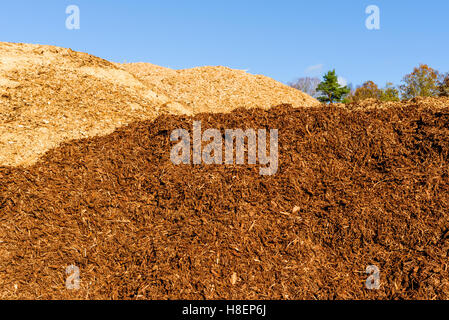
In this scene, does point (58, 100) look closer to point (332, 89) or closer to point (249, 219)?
point (249, 219)

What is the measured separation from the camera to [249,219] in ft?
16.0

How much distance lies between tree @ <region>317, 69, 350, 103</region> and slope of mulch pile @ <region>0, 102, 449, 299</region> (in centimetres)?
4004

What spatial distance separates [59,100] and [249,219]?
293 inches

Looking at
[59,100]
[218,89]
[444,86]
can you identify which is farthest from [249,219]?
[444,86]

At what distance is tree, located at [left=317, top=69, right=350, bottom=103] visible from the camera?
44.2 m

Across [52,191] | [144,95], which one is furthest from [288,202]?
[144,95]

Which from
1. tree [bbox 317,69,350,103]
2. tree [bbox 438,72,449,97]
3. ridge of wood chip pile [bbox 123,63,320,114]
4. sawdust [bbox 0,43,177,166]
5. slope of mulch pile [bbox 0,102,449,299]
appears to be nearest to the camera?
slope of mulch pile [bbox 0,102,449,299]

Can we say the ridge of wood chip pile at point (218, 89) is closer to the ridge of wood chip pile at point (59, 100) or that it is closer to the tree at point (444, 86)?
the ridge of wood chip pile at point (59, 100)

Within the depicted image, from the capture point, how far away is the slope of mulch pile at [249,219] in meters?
4.34

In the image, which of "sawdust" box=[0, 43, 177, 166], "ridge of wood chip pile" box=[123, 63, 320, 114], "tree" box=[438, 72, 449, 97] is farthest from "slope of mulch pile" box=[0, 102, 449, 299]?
"tree" box=[438, 72, 449, 97]

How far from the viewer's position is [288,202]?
202 inches

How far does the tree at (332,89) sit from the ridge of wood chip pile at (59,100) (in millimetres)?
36582

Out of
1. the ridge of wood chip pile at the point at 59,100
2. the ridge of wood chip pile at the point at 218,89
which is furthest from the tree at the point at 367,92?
the ridge of wood chip pile at the point at 59,100

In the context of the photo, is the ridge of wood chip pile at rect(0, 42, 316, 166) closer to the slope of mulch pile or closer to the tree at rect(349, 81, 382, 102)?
the slope of mulch pile
